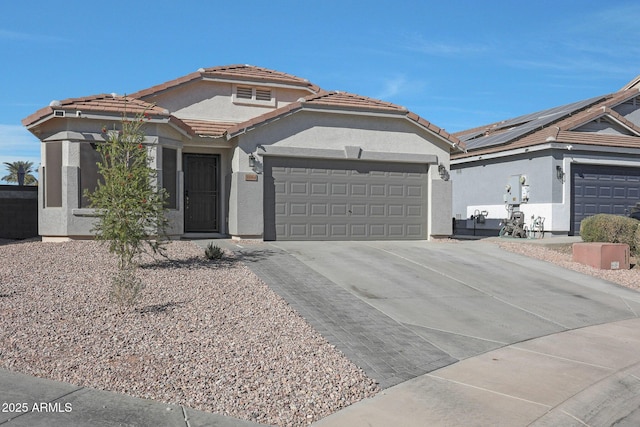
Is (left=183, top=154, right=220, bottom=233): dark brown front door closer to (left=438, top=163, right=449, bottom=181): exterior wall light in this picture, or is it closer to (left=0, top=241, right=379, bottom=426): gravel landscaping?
(left=438, top=163, right=449, bottom=181): exterior wall light

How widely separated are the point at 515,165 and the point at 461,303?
517 inches

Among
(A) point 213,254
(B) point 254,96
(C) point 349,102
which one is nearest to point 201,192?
(B) point 254,96

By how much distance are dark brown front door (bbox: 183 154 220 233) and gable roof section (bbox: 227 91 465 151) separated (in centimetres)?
165

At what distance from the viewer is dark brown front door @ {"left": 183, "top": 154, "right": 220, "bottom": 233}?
17.2 m

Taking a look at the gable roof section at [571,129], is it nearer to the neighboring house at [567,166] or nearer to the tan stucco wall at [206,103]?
the neighboring house at [567,166]

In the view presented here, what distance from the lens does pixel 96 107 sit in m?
14.3

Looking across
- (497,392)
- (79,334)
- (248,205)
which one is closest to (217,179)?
(248,205)

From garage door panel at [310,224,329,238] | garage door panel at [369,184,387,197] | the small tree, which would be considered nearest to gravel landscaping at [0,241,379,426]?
the small tree

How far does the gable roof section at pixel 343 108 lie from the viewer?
15883 millimetres

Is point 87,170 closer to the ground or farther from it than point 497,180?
closer to the ground

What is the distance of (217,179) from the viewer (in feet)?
57.4

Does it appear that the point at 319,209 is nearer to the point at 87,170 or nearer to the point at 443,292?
the point at 87,170

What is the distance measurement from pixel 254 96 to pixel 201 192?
394cm

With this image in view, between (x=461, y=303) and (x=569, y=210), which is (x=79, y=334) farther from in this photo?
(x=569, y=210)
